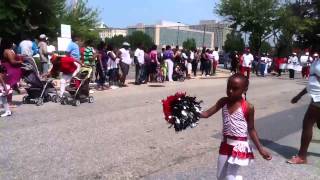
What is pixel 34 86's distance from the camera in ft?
41.5

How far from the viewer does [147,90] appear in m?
17.8

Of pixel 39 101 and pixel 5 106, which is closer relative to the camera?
pixel 5 106

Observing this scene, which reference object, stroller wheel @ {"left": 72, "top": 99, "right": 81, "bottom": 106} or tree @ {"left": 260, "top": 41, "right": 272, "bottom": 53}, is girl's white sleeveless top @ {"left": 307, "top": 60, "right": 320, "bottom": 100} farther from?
tree @ {"left": 260, "top": 41, "right": 272, "bottom": 53}

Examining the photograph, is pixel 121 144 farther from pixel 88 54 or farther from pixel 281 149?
pixel 88 54

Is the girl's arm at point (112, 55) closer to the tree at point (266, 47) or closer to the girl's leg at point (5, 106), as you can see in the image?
the girl's leg at point (5, 106)

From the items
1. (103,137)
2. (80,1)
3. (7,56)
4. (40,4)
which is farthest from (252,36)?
(103,137)

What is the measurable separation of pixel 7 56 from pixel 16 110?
128 centimetres

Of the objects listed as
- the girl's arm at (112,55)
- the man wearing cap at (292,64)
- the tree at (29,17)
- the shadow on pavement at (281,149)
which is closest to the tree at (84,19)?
the tree at (29,17)

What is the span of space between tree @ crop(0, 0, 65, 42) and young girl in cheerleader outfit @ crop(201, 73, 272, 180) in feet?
77.3

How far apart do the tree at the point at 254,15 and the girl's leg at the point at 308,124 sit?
106 ft

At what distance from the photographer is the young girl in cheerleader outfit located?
4.77 meters

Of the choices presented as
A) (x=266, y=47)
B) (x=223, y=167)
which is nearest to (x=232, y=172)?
(x=223, y=167)

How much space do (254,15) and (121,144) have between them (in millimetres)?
32327

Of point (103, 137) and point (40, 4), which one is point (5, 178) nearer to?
point (103, 137)
